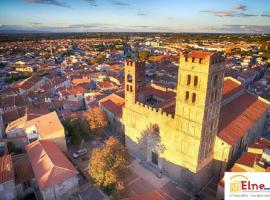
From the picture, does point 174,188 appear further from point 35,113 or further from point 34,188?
point 35,113

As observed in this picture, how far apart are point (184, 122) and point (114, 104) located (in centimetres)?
2538

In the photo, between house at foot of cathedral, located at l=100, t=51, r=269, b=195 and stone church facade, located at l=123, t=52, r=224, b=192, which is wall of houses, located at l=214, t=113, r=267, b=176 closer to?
house at foot of cathedral, located at l=100, t=51, r=269, b=195

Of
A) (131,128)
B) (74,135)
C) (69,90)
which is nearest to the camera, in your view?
(131,128)

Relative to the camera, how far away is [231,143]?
3062 centimetres

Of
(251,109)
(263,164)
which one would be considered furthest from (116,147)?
(251,109)

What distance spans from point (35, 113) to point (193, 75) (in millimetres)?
36130

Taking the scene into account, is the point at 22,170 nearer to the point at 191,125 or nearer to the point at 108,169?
the point at 108,169

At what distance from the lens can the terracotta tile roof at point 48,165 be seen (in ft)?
93.1

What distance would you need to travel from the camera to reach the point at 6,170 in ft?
95.7

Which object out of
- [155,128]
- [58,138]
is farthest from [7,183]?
[155,128]

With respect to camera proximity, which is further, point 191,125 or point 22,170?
point 22,170

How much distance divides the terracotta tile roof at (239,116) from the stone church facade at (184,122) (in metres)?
3.39

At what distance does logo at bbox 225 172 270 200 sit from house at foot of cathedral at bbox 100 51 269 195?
1417cm

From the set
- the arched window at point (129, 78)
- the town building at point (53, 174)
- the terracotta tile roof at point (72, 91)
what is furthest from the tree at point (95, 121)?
the terracotta tile roof at point (72, 91)
